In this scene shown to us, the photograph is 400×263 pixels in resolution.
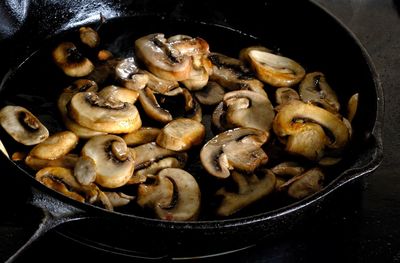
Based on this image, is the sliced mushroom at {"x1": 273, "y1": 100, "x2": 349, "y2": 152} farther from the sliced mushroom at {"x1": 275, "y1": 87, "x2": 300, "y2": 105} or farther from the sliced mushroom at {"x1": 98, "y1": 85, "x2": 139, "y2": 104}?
the sliced mushroom at {"x1": 98, "y1": 85, "x2": 139, "y2": 104}

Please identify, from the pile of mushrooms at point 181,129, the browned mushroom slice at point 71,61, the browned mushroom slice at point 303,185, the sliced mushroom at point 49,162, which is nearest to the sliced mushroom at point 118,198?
the pile of mushrooms at point 181,129

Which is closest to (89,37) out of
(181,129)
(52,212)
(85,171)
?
(181,129)

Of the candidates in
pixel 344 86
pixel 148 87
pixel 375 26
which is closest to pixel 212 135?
pixel 148 87

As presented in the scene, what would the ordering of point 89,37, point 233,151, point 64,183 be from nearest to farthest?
point 64,183
point 233,151
point 89,37

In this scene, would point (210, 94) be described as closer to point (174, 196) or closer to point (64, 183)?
point (174, 196)

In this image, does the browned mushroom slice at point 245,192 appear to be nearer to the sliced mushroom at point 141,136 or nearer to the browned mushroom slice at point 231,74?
the sliced mushroom at point 141,136

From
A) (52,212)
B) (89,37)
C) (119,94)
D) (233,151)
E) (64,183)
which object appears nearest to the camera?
(52,212)
